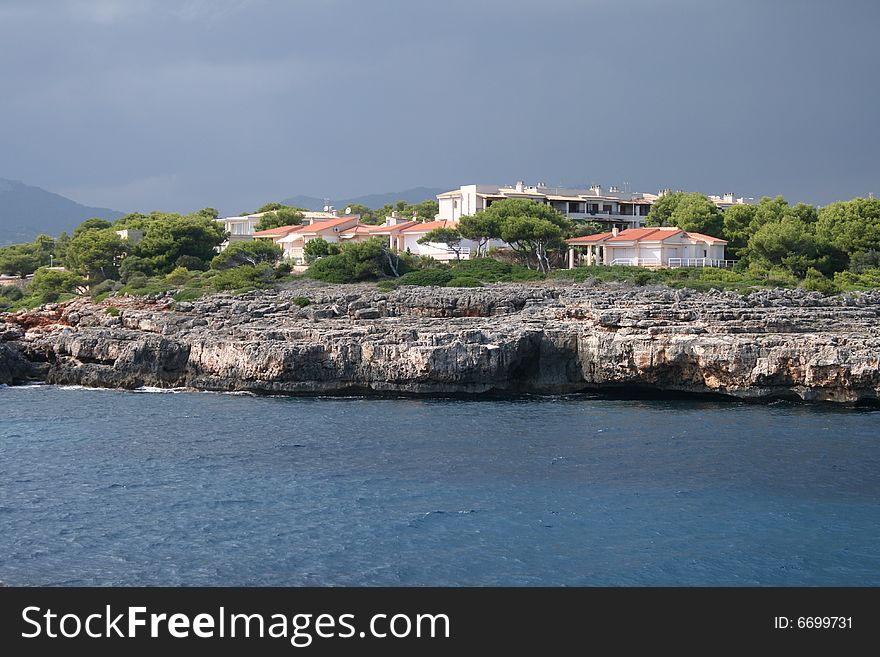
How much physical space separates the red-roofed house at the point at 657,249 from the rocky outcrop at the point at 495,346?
57.3ft

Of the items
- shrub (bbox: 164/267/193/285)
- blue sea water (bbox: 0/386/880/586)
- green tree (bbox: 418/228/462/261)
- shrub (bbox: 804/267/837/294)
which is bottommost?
blue sea water (bbox: 0/386/880/586)

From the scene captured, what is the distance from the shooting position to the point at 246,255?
239 ft

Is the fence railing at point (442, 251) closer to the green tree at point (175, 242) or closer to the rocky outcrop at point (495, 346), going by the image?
the green tree at point (175, 242)

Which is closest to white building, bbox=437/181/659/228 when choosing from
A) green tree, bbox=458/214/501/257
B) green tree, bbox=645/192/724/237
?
green tree, bbox=645/192/724/237

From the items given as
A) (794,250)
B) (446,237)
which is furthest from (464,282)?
(794,250)

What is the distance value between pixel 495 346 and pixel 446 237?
106ft

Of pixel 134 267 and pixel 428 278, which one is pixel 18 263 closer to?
pixel 134 267

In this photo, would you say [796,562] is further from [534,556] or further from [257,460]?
[257,460]

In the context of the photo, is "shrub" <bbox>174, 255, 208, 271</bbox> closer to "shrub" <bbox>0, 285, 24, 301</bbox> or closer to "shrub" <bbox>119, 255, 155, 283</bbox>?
"shrub" <bbox>119, 255, 155, 283</bbox>

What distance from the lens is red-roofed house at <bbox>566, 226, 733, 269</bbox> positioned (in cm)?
6969

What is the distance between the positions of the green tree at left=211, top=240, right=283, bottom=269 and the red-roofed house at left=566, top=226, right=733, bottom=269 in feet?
72.2

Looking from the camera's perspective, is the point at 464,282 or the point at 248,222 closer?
the point at 464,282

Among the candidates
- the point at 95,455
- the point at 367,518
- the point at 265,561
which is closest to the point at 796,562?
the point at 367,518
